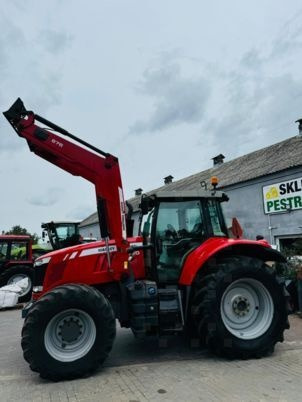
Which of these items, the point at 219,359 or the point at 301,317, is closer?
the point at 219,359

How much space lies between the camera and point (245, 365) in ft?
17.5

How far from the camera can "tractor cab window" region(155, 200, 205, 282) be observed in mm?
6031

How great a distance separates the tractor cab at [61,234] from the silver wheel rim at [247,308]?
36.4 ft

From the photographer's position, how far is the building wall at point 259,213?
17.4 meters

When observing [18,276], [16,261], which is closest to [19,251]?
[16,261]

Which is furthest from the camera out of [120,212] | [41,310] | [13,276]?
[13,276]

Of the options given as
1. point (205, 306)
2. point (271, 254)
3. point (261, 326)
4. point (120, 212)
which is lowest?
point (261, 326)

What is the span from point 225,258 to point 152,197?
1.39 m

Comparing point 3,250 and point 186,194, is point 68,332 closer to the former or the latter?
point 186,194

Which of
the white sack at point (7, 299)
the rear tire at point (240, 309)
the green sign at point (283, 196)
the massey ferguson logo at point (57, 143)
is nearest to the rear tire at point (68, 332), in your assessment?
the rear tire at point (240, 309)

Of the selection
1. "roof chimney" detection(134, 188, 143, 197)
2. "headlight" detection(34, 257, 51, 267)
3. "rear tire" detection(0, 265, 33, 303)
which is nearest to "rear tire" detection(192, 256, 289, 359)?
"headlight" detection(34, 257, 51, 267)

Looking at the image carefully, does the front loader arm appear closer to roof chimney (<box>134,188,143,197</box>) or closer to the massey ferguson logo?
the massey ferguson logo

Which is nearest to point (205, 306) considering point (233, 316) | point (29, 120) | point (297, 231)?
point (233, 316)

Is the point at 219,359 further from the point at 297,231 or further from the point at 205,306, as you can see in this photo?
the point at 297,231
